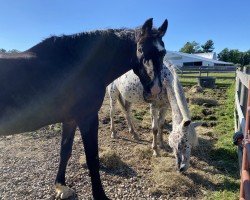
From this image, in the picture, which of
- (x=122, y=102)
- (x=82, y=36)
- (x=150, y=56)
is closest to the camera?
(x=150, y=56)

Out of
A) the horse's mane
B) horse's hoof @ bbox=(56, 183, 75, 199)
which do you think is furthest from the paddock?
the horse's mane

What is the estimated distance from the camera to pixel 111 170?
4.92 metres

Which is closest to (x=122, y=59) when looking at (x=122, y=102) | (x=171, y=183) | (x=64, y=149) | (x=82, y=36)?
(x=82, y=36)

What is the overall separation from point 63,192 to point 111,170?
112cm

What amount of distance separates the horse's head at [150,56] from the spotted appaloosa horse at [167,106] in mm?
574

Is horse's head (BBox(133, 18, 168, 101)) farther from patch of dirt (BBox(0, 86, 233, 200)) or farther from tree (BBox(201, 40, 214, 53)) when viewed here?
tree (BBox(201, 40, 214, 53))

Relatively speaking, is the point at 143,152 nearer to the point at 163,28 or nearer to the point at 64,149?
the point at 64,149

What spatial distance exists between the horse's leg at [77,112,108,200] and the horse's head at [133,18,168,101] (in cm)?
79

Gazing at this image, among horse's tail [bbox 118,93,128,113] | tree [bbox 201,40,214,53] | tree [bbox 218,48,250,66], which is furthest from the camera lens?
tree [bbox 201,40,214,53]

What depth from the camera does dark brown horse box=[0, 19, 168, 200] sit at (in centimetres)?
330

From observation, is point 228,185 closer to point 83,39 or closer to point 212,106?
point 83,39

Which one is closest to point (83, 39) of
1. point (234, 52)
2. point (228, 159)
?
point (228, 159)

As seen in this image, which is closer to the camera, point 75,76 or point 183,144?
point 75,76

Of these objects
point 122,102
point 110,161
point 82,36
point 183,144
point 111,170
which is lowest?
point 111,170
